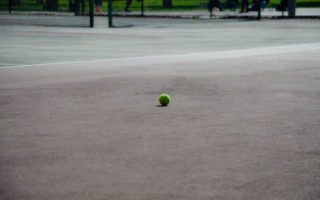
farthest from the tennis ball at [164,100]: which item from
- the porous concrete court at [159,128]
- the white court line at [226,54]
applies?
the white court line at [226,54]

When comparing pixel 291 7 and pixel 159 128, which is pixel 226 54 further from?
pixel 291 7

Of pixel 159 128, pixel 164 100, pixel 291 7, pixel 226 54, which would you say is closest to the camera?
pixel 159 128

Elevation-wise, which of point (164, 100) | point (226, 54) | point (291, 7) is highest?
point (291, 7)

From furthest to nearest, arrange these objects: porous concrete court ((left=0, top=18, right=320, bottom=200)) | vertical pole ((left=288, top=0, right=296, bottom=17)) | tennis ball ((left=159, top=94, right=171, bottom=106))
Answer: vertical pole ((left=288, top=0, right=296, bottom=17)), tennis ball ((left=159, top=94, right=171, bottom=106)), porous concrete court ((left=0, top=18, right=320, bottom=200))

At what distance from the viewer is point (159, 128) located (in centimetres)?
654

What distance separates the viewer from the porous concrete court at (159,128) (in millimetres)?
4578

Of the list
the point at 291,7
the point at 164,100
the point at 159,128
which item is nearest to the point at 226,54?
the point at 164,100

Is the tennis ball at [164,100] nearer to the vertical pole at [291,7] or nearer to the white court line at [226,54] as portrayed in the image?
the white court line at [226,54]

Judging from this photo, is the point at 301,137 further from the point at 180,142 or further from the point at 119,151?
the point at 119,151

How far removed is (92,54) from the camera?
14820 mm

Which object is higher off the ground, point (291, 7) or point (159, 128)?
point (291, 7)

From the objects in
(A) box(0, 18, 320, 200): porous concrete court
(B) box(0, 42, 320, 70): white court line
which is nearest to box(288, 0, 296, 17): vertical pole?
(B) box(0, 42, 320, 70): white court line

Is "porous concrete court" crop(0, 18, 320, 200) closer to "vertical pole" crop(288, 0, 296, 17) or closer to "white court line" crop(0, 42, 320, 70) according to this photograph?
"white court line" crop(0, 42, 320, 70)

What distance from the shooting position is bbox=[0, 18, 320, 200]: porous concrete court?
4.58 m
